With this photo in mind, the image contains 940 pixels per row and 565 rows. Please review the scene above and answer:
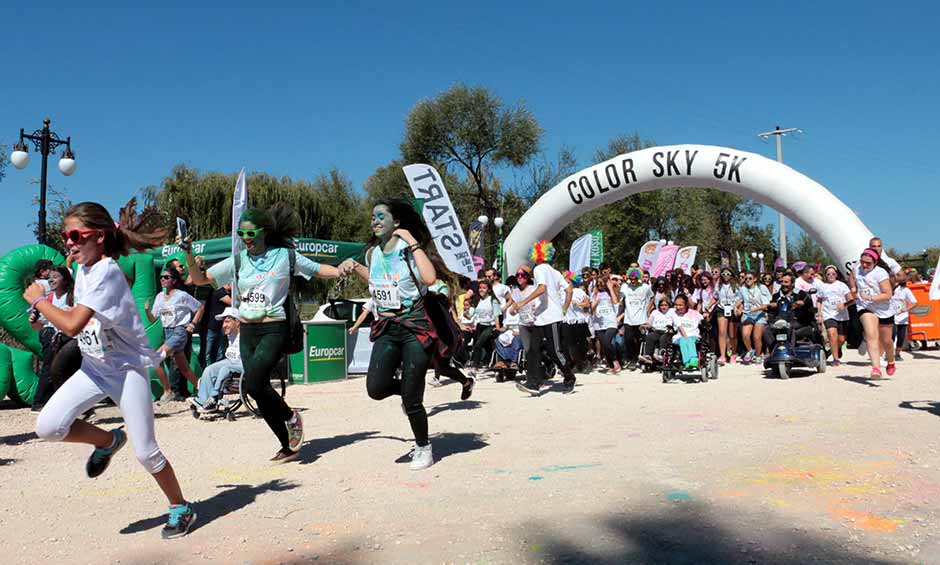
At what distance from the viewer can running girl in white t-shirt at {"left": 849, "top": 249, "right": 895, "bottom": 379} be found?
8641 mm

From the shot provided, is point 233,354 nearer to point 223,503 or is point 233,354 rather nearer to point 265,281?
point 265,281

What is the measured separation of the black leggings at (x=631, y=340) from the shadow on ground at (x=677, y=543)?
853 centimetres

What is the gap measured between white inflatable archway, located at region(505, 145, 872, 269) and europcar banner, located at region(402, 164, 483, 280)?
6521mm

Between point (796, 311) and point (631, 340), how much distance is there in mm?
2765

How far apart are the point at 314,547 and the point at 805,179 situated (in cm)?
1437

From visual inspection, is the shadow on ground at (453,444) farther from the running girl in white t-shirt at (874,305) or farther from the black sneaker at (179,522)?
the running girl in white t-shirt at (874,305)

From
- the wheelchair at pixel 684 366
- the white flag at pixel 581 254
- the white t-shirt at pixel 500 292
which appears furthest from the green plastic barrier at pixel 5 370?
the white flag at pixel 581 254

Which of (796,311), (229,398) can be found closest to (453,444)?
(229,398)

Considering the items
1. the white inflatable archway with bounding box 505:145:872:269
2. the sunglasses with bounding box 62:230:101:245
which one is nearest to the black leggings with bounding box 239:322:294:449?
the sunglasses with bounding box 62:230:101:245

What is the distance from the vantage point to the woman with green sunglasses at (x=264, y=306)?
4938mm

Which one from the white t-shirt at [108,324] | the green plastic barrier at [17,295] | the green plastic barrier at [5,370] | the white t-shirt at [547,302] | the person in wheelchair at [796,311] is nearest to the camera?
the white t-shirt at [108,324]

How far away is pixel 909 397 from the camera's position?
7.27 metres

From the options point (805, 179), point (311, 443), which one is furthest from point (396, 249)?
point (805, 179)

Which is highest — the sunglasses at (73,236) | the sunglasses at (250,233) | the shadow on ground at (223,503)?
the sunglasses at (250,233)
